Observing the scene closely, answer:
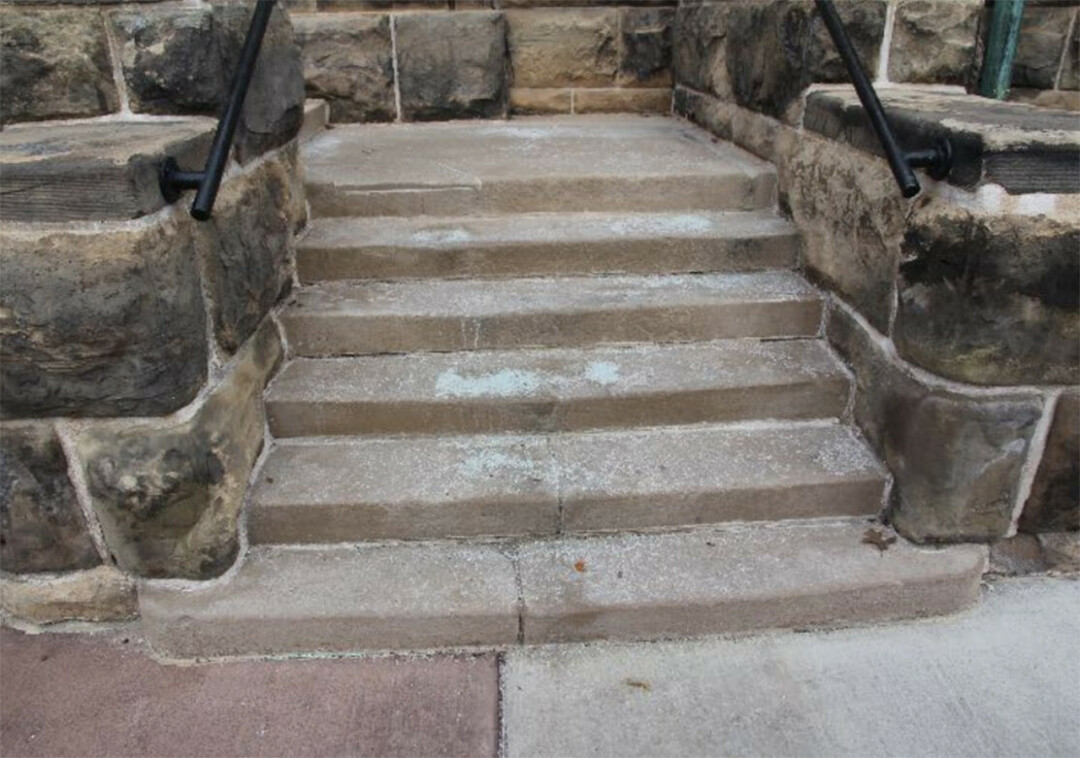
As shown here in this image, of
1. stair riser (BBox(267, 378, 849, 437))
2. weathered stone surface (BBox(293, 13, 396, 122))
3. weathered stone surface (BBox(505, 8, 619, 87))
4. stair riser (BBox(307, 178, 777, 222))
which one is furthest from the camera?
weathered stone surface (BBox(505, 8, 619, 87))

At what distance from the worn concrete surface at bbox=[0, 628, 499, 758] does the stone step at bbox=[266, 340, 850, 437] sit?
657 millimetres

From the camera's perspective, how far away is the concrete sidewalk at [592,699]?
1657mm

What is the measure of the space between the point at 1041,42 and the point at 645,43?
6.17 feet

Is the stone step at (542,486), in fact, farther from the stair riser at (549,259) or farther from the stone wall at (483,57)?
the stone wall at (483,57)

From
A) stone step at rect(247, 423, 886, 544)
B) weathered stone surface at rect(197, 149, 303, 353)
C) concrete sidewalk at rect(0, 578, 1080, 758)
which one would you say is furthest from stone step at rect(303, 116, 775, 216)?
concrete sidewalk at rect(0, 578, 1080, 758)

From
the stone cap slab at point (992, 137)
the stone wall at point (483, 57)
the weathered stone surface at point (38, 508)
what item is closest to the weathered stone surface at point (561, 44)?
the stone wall at point (483, 57)

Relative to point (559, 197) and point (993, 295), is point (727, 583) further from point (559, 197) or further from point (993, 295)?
point (559, 197)

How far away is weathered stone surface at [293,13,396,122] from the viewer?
12.9 feet

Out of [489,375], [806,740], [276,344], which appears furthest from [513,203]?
[806,740]

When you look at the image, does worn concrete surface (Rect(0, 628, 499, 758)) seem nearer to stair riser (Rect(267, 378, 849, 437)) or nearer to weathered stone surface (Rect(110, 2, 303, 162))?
stair riser (Rect(267, 378, 849, 437))

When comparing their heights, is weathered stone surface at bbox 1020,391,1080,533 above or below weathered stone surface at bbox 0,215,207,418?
below

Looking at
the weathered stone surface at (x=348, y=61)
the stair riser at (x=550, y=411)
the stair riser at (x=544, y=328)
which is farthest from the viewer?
the weathered stone surface at (x=348, y=61)

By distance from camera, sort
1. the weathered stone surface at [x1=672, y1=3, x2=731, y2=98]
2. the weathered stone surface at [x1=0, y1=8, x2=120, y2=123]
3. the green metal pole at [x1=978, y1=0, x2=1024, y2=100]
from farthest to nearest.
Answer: the weathered stone surface at [x1=672, y1=3, x2=731, y2=98], the green metal pole at [x1=978, y1=0, x2=1024, y2=100], the weathered stone surface at [x1=0, y1=8, x2=120, y2=123]

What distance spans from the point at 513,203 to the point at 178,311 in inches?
53.2
